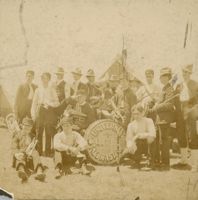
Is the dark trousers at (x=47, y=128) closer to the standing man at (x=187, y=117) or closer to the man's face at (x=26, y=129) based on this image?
the man's face at (x=26, y=129)

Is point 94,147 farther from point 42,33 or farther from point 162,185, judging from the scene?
point 42,33

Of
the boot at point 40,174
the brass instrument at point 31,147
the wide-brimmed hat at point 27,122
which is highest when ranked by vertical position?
the wide-brimmed hat at point 27,122

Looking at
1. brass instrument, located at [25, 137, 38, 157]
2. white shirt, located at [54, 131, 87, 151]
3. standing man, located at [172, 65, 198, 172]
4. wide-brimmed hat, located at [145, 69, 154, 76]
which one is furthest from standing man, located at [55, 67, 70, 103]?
standing man, located at [172, 65, 198, 172]

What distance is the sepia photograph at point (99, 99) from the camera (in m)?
2.82

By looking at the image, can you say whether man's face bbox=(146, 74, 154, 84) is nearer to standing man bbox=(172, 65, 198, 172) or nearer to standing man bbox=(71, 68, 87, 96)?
standing man bbox=(172, 65, 198, 172)

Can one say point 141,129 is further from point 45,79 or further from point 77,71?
point 45,79

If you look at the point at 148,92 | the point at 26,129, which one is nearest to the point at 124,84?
the point at 148,92

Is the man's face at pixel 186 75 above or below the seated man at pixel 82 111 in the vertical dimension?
above

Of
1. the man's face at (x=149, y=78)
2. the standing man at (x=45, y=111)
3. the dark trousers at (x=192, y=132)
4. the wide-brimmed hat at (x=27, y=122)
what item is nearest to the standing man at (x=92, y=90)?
the standing man at (x=45, y=111)

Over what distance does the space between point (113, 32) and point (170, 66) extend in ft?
1.77

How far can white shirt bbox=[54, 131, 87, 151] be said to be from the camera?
2877mm

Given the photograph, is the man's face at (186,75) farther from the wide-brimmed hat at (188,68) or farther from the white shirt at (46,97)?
the white shirt at (46,97)

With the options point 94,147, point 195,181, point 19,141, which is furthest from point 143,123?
point 19,141

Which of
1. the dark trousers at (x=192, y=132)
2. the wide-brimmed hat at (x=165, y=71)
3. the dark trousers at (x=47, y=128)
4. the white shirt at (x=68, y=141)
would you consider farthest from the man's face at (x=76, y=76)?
the dark trousers at (x=192, y=132)
